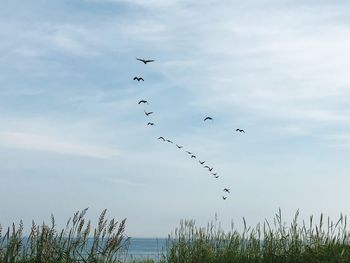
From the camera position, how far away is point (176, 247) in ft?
42.4

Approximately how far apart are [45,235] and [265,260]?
16.6ft

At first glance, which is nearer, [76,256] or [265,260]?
[76,256]

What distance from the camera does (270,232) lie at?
40.9 ft

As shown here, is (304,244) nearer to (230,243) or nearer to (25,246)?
(230,243)

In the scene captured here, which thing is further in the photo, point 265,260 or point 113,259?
point 265,260

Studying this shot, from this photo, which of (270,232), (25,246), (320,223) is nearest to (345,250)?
(320,223)

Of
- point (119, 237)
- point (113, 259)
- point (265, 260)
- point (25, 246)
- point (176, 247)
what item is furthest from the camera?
point (176, 247)

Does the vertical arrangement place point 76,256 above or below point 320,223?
below

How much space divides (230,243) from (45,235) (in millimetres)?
4921

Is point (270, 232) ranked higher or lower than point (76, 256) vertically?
higher

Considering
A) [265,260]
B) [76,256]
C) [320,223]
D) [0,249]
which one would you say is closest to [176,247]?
[265,260]

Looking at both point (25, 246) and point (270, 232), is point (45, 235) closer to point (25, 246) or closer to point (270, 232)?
point (25, 246)

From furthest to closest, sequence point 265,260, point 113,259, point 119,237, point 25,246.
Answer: point 265,260
point 113,259
point 25,246
point 119,237

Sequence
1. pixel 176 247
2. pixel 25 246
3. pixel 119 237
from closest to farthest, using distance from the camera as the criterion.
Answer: pixel 119 237
pixel 25 246
pixel 176 247
